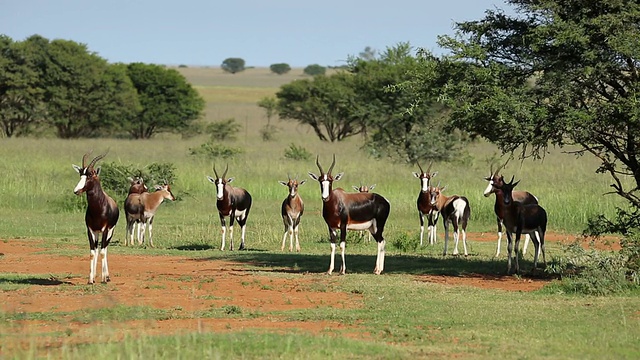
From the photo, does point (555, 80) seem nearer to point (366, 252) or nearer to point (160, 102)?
point (366, 252)

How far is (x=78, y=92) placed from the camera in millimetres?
61156

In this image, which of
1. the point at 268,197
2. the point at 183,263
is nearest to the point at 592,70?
the point at 183,263

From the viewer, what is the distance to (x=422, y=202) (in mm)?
24969

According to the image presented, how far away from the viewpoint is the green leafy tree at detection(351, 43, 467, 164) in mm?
44000

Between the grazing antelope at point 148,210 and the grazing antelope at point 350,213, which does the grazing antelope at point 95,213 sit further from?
the grazing antelope at point 148,210

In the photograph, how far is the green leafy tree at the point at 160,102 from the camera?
6862 centimetres

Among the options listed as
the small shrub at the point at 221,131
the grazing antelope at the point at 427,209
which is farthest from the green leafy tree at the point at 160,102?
the grazing antelope at the point at 427,209

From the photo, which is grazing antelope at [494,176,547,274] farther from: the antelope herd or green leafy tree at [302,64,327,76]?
green leafy tree at [302,64,327,76]

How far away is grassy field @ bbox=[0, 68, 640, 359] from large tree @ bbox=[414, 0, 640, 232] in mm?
2843

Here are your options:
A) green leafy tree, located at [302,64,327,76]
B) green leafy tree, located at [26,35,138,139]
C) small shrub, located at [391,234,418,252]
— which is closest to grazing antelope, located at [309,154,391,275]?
small shrub, located at [391,234,418,252]

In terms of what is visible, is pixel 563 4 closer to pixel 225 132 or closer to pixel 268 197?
pixel 268 197

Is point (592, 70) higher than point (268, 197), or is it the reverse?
point (592, 70)

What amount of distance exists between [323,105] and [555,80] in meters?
47.5

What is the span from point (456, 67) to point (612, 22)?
284 centimetres
